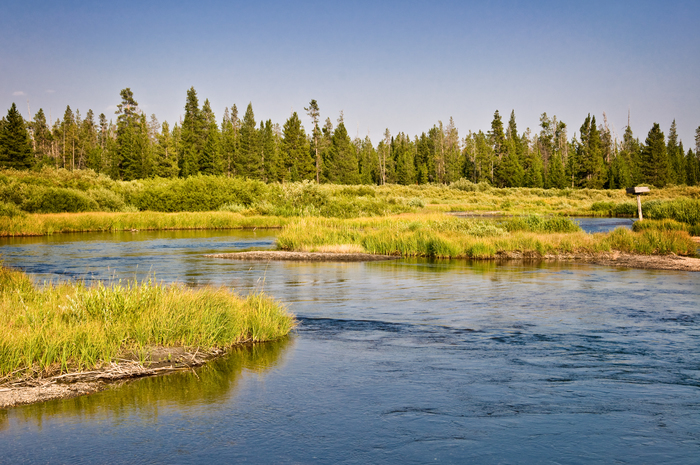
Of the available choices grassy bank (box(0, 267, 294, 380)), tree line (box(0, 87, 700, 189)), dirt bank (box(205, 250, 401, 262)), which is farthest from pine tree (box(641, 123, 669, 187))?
grassy bank (box(0, 267, 294, 380))

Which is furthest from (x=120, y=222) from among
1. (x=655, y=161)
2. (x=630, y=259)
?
(x=655, y=161)

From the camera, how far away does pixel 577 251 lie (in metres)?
28.3

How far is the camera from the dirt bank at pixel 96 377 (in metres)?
8.35

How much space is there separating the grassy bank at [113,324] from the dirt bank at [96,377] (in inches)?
6.5

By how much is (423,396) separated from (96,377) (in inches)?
202

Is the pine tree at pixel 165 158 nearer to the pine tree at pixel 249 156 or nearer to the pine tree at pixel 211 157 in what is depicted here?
the pine tree at pixel 211 157

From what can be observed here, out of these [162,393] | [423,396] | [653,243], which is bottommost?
[423,396]

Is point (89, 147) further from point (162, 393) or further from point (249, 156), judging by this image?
point (162, 393)

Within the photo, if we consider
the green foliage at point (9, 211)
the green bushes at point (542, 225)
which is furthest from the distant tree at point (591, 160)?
the green foliage at point (9, 211)

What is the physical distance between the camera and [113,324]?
1030 centimetres

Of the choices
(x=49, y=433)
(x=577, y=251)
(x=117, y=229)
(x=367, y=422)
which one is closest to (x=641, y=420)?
(x=367, y=422)

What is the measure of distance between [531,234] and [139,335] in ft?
78.2

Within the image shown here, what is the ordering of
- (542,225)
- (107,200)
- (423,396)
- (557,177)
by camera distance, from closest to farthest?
(423,396)
(542,225)
(107,200)
(557,177)

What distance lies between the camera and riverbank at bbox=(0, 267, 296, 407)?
8.84 meters
